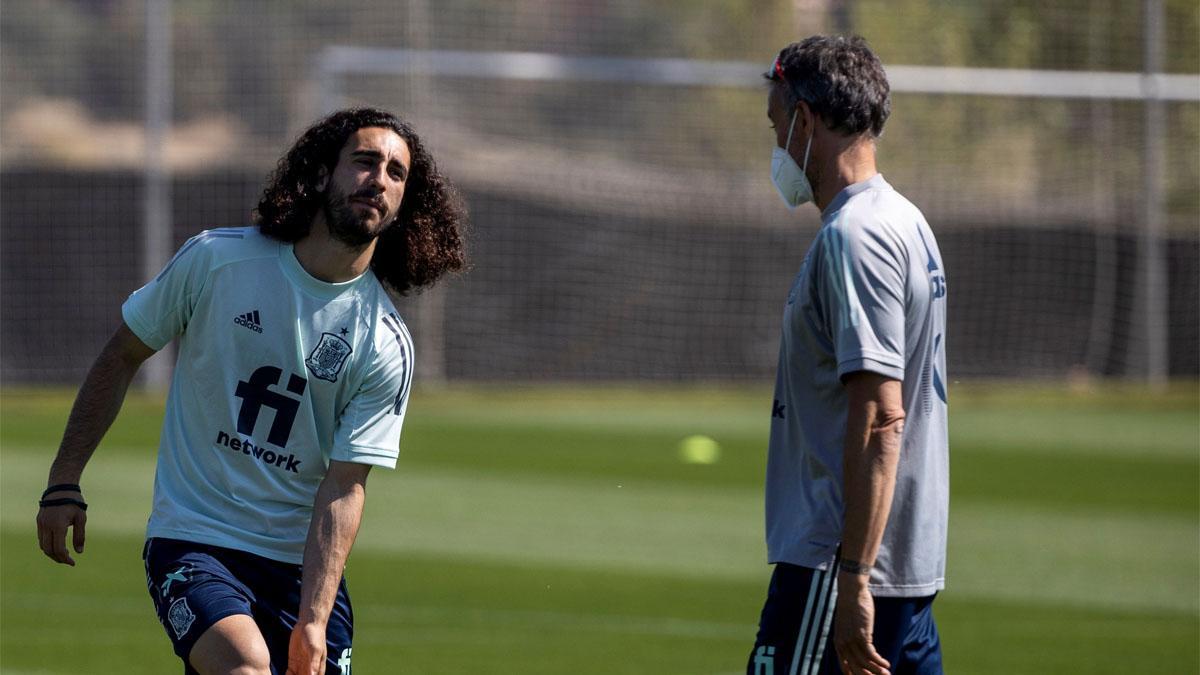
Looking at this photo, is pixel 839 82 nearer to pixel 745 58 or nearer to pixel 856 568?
pixel 856 568

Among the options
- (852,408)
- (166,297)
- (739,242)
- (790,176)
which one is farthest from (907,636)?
(739,242)

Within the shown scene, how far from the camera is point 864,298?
434 cm

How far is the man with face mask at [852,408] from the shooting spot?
4320 mm

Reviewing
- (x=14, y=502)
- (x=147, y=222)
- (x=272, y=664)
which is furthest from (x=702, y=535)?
(x=147, y=222)

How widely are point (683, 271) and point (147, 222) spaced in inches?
315

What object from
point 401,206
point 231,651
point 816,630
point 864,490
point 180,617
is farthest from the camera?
point 401,206

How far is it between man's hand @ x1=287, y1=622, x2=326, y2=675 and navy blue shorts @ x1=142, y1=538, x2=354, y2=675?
0.16 meters

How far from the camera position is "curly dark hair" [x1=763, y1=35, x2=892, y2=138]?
4.52 m

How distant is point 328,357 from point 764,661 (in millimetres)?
1599

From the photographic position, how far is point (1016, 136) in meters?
26.1

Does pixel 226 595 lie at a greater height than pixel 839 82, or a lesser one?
lesser

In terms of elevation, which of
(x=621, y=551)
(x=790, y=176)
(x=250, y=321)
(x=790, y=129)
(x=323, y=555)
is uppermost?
(x=790, y=129)

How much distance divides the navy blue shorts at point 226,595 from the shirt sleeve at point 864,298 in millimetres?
1860

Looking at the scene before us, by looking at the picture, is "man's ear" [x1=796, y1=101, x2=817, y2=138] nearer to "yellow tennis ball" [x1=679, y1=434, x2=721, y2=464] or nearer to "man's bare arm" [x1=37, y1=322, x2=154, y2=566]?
"man's bare arm" [x1=37, y1=322, x2=154, y2=566]
